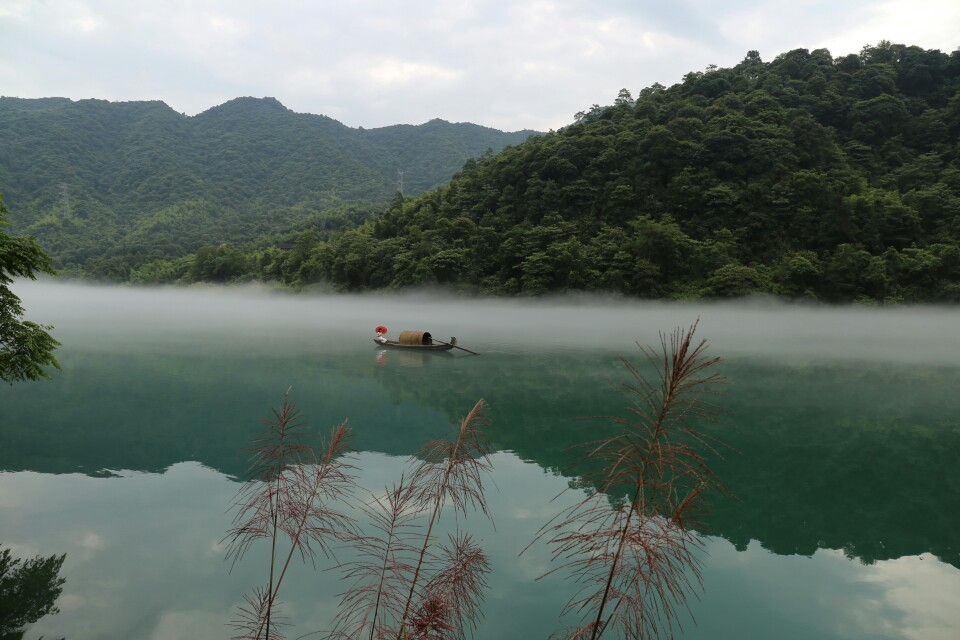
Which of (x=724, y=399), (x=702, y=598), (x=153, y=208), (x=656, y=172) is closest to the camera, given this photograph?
(x=702, y=598)

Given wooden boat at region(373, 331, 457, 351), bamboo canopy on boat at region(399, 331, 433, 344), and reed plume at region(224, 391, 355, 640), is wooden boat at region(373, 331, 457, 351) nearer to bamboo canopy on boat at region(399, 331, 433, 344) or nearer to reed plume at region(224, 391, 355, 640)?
bamboo canopy on boat at region(399, 331, 433, 344)

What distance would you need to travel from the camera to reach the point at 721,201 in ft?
129

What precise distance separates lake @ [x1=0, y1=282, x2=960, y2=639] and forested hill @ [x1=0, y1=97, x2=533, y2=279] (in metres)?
56.8

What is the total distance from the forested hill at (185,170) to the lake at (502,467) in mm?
56792

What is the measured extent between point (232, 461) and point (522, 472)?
4663 mm

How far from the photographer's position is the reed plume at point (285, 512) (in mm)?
2672

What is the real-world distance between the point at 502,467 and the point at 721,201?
1396 inches

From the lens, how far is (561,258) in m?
38.2

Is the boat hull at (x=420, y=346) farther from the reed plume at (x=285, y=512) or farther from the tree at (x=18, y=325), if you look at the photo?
the tree at (x=18, y=325)

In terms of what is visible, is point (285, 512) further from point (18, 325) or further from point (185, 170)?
point (185, 170)

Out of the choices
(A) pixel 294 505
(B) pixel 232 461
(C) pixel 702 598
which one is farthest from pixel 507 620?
(B) pixel 232 461

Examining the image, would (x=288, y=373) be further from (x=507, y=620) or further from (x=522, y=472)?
(x=507, y=620)

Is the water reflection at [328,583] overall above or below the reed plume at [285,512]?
below

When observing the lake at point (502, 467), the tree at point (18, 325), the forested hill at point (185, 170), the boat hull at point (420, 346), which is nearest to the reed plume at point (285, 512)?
the lake at point (502, 467)
